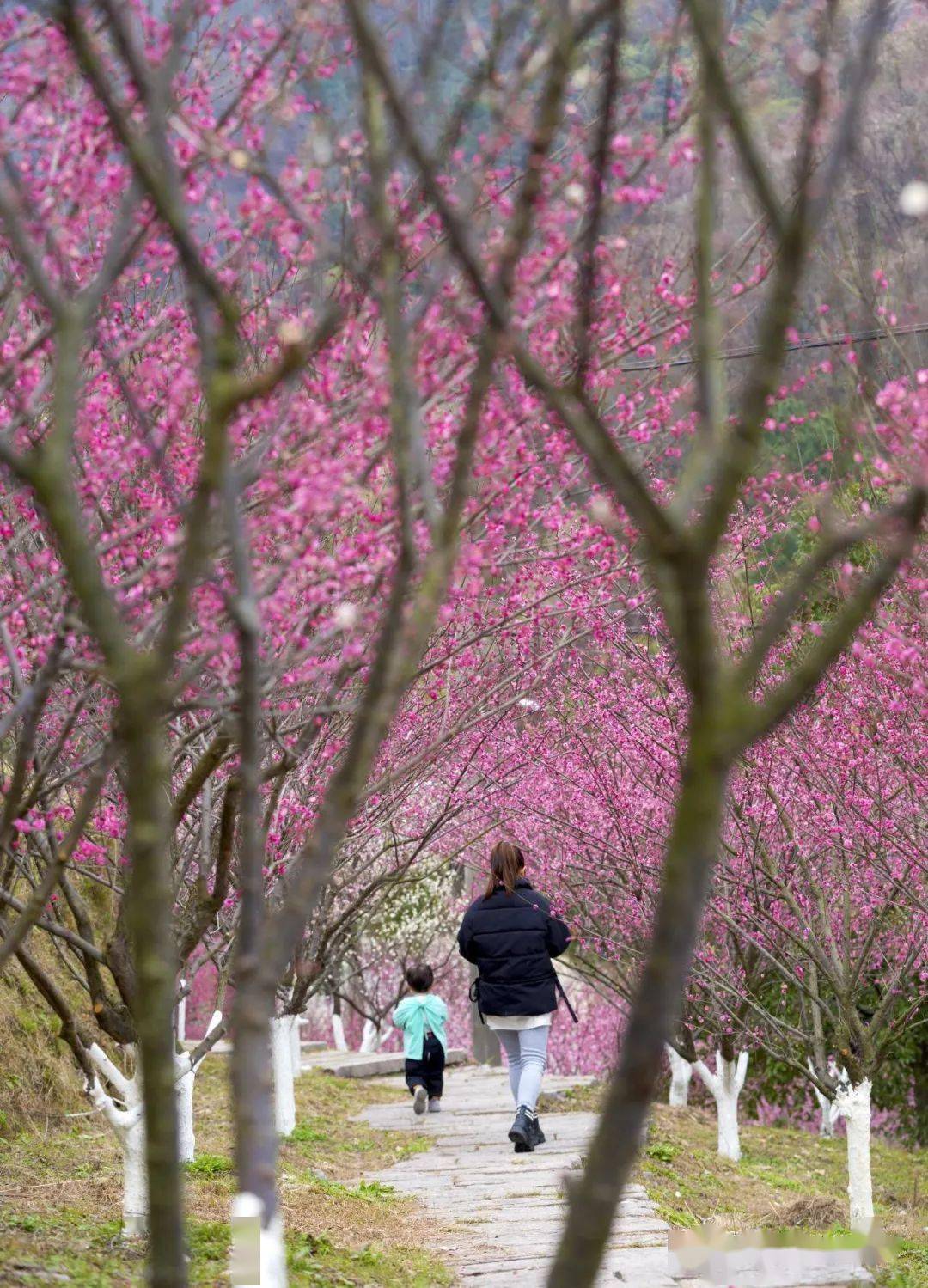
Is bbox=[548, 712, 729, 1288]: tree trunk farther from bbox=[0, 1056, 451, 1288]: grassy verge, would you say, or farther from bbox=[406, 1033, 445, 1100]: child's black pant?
bbox=[406, 1033, 445, 1100]: child's black pant

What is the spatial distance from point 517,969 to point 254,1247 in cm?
750

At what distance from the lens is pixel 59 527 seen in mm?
2428

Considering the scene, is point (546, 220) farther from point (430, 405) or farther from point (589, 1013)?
point (589, 1013)

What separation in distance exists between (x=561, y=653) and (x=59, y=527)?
683 centimetres

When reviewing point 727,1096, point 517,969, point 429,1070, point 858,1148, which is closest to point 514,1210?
point 517,969

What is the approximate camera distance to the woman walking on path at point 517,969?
9.69 metres

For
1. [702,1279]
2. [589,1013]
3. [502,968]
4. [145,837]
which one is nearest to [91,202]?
[145,837]

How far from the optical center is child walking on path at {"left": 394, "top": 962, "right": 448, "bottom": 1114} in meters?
12.5

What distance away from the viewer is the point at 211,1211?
7344 mm

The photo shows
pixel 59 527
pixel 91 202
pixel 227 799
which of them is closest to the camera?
pixel 59 527

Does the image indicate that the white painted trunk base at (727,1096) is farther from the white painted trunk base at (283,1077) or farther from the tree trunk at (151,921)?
the tree trunk at (151,921)

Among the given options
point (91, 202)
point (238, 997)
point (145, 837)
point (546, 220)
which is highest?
point (91, 202)

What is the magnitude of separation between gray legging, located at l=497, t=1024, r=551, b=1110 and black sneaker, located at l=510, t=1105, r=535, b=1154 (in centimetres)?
7

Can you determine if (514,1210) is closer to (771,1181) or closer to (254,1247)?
(771,1181)
